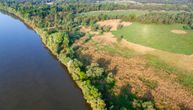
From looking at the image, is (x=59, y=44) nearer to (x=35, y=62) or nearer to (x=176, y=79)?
(x=35, y=62)

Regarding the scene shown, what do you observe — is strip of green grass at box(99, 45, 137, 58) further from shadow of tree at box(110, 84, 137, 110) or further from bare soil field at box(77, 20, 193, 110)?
shadow of tree at box(110, 84, 137, 110)

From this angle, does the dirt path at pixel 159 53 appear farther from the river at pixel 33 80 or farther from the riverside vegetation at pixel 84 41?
the river at pixel 33 80

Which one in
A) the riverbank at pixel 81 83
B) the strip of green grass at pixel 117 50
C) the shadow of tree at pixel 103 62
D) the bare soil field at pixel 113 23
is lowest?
the shadow of tree at pixel 103 62

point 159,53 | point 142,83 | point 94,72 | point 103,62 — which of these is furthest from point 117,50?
point 142,83

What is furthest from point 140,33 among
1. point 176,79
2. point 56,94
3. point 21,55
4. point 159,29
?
point 56,94

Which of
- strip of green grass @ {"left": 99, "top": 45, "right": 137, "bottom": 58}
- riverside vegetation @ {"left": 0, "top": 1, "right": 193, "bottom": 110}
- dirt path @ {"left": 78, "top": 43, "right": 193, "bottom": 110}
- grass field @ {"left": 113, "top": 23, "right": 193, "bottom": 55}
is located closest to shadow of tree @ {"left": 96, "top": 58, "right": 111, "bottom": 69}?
dirt path @ {"left": 78, "top": 43, "right": 193, "bottom": 110}

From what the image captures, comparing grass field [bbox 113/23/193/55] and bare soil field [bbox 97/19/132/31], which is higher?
bare soil field [bbox 97/19/132/31]

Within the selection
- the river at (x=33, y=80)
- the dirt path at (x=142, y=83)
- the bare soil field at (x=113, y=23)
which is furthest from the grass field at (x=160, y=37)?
the river at (x=33, y=80)
